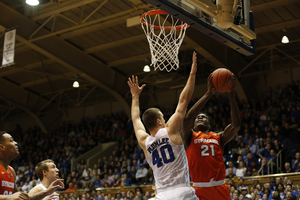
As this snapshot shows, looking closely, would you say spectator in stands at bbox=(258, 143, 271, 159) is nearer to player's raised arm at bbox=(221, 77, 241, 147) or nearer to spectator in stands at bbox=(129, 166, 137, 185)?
spectator in stands at bbox=(129, 166, 137, 185)

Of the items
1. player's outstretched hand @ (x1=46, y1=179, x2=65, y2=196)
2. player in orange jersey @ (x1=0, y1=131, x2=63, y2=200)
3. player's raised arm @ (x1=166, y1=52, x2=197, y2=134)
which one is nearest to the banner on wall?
player in orange jersey @ (x1=0, y1=131, x2=63, y2=200)

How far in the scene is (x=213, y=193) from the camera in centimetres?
509

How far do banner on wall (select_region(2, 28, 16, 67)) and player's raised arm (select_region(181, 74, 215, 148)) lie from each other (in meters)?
9.84

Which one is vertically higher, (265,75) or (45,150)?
(265,75)

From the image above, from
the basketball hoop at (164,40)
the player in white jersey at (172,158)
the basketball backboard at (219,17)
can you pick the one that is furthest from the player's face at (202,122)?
the basketball hoop at (164,40)

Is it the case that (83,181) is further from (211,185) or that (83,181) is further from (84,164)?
(211,185)

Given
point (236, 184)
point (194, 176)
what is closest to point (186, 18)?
point (194, 176)

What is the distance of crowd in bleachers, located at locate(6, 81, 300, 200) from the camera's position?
1385 cm

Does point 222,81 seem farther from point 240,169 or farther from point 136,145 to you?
point 136,145

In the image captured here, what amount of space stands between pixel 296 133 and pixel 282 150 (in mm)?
1041

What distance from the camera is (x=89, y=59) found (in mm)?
19391

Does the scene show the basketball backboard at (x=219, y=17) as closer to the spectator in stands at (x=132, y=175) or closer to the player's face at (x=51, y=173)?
the player's face at (x=51, y=173)

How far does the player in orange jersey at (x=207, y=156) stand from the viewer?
5.10 m

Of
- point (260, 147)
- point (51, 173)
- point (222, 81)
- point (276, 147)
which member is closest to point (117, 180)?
point (260, 147)
